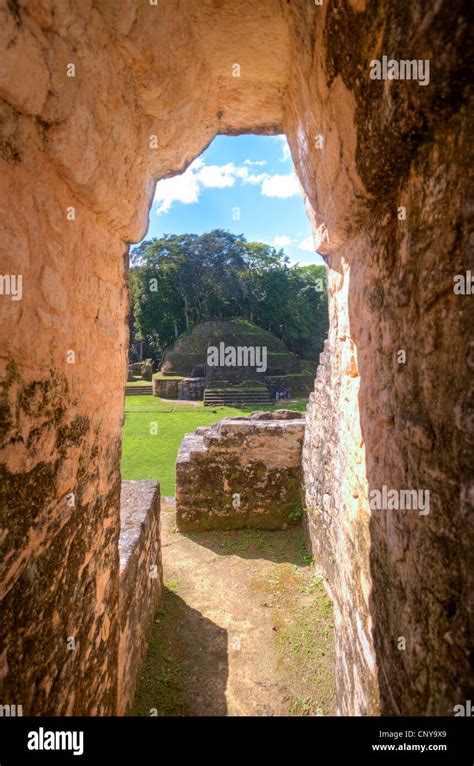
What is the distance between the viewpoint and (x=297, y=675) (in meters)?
3.21

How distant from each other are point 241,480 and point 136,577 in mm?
2609

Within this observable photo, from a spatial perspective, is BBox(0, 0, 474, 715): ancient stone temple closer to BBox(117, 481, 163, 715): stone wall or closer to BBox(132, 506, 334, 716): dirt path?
BBox(117, 481, 163, 715): stone wall

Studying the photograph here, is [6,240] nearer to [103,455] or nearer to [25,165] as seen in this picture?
[25,165]

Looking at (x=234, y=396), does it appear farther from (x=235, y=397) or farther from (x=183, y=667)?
(x=183, y=667)

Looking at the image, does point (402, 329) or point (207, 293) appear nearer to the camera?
point (402, 329)

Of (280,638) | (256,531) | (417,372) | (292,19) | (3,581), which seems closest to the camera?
(3,581)

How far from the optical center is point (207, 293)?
3133 cm

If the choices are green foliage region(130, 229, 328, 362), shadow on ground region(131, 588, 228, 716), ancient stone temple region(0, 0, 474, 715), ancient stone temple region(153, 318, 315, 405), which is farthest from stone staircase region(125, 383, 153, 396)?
ancient stone temple region(0, 0, 474, 715)

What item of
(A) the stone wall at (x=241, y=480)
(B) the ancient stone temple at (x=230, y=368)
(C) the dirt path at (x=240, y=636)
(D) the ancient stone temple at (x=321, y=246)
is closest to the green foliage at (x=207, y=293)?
(B) the ancient stone temple at (x=230, y=368)

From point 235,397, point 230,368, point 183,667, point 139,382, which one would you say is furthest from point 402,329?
point 139,382

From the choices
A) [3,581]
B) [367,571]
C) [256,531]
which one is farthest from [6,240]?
[256,531]

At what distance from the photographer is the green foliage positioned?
30812 millimetres

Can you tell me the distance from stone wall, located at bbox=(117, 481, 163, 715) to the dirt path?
0.27 metres

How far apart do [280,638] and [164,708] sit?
116 centimetres
